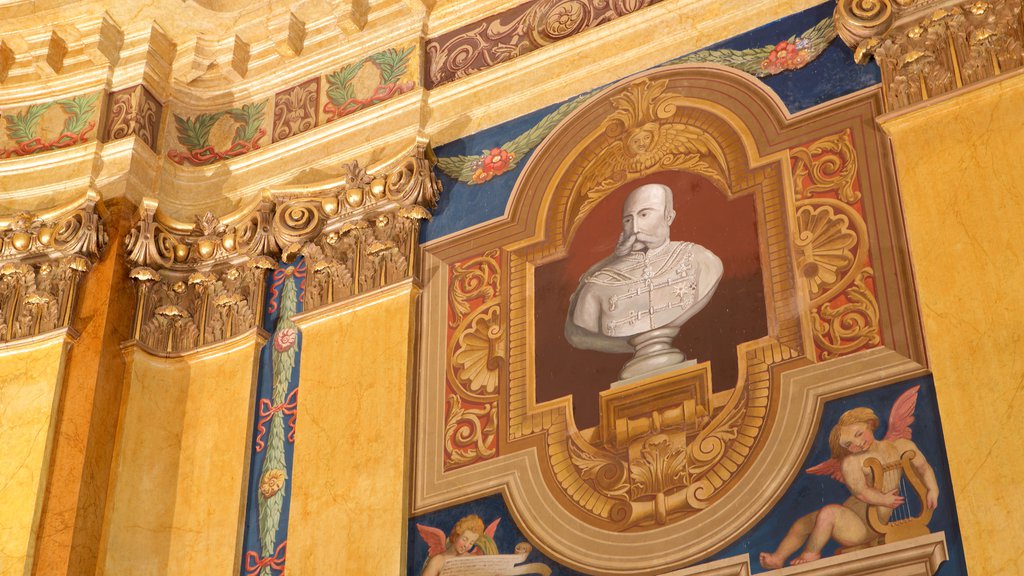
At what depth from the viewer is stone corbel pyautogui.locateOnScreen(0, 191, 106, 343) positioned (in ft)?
31.0

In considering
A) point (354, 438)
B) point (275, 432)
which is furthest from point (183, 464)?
point (354, 438)

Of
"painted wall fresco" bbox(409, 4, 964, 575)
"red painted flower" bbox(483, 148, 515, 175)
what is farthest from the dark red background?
"red painted flower" bbox(483, 148, 515, 175)

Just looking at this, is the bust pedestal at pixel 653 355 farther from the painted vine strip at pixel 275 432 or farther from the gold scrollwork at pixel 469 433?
the painted vine strip at pixel 275 432

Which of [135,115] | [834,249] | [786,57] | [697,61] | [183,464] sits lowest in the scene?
[183,464]

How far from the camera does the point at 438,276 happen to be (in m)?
9.00

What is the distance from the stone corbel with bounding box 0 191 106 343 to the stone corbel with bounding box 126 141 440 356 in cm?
29

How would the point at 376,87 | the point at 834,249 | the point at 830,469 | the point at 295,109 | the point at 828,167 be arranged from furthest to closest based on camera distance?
the point at 295,109 → the point at 376,87 → the point at 828,167 → the point at 834,249 → the point at 830,469

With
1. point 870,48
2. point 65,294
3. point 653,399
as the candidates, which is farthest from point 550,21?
point 65,294

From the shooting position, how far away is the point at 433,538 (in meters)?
8.05

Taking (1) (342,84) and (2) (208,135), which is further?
(2) (208,135)

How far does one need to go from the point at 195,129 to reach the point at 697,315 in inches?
162

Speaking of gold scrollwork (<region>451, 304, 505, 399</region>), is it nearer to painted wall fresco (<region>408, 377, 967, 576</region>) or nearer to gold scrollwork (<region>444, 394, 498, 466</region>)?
gold scrollwork (<region>444, 394, 498, 466</region>)

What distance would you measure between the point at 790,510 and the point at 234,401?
354cm

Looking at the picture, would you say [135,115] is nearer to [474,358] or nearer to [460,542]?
[474,358]
